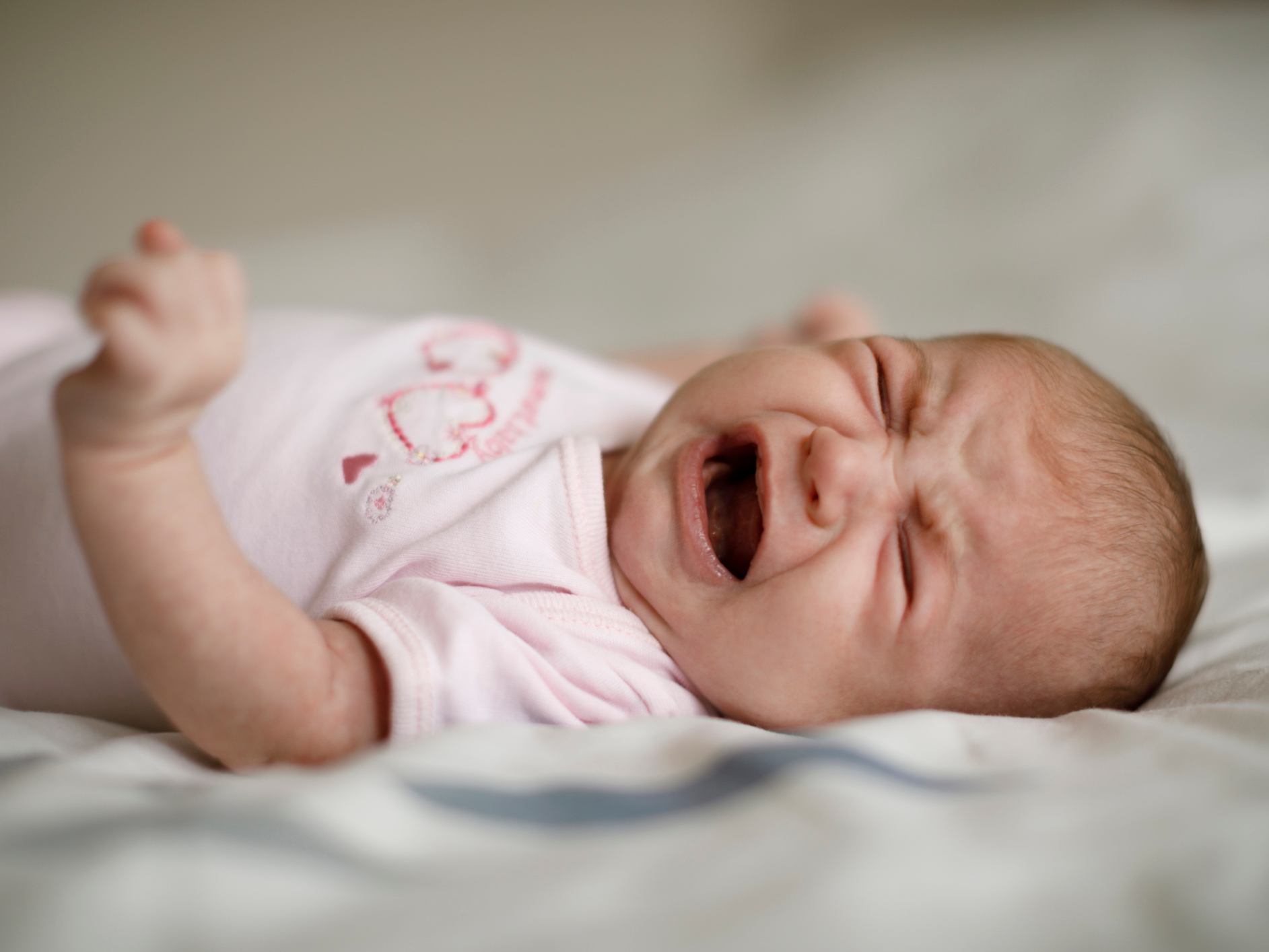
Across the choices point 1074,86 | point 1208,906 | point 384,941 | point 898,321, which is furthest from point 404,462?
point 1074,86

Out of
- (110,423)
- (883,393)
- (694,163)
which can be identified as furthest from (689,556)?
(694,163)

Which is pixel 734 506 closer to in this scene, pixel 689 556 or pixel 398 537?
pixel 689 556

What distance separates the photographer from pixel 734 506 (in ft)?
3.09

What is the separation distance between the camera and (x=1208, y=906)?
449 millimetres

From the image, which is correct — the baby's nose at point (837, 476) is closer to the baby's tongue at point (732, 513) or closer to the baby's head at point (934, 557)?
the baby's head at point (934, 557)

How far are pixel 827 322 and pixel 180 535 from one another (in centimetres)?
115

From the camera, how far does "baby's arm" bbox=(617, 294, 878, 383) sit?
151 centimetres

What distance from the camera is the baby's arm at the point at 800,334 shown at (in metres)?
1.51

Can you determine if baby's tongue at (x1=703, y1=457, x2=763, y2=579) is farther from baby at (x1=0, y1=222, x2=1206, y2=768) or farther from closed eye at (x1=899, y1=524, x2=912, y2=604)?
closed eye at (x1=899, y1=524, x2=912, y2=604)

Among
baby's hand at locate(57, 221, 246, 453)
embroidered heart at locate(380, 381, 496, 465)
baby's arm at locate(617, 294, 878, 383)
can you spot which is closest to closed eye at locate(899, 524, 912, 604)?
embroidered heart at locate(380, 381, 496, 465)

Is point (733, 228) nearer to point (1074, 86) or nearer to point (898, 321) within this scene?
point (898, 321)

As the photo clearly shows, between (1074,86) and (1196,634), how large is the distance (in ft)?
4.82

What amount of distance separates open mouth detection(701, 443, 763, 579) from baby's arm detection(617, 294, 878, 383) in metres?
0.54

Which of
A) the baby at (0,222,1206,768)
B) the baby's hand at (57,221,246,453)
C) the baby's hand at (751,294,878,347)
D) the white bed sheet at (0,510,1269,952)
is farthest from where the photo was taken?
the baby's hand at (751,294,878,347)
